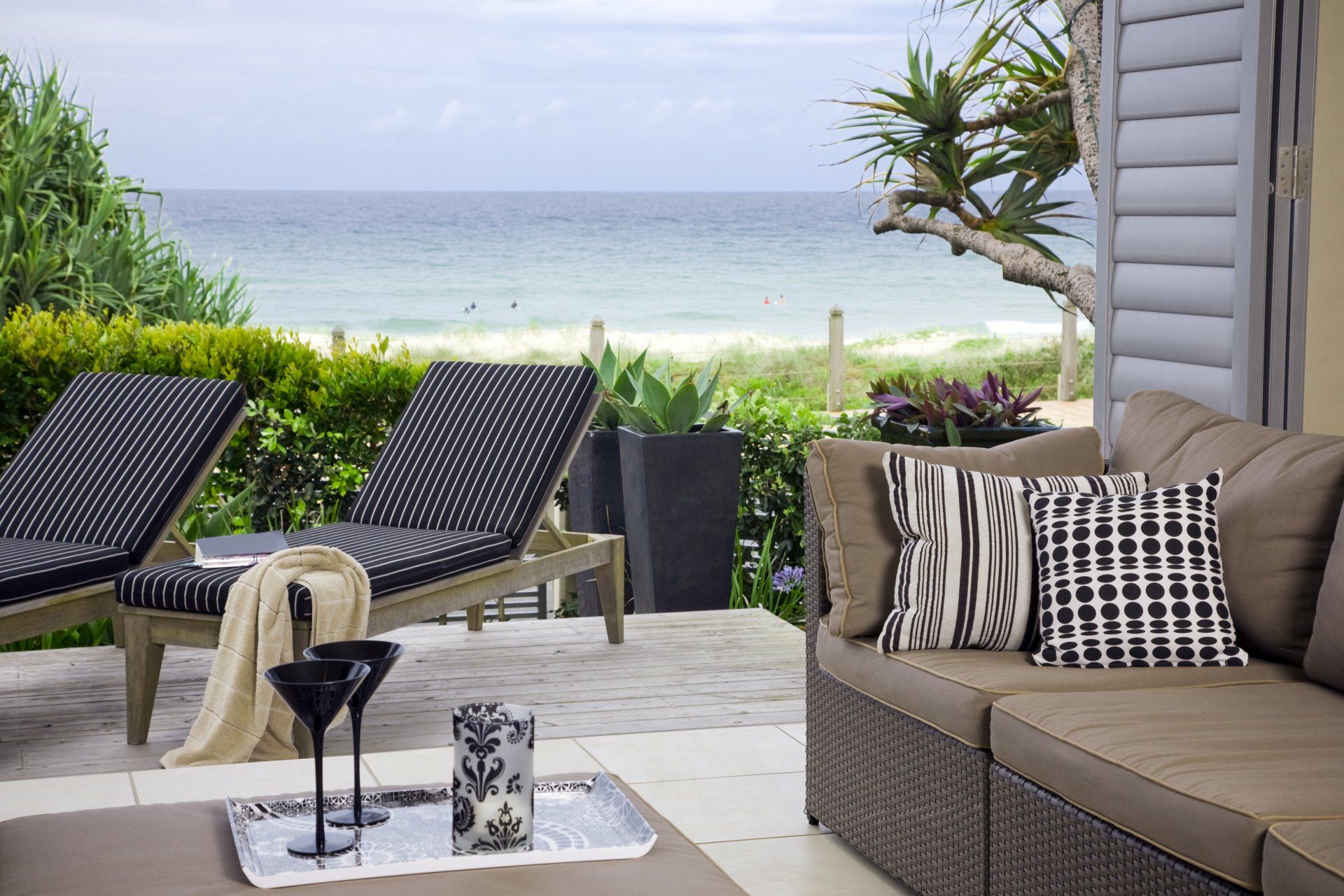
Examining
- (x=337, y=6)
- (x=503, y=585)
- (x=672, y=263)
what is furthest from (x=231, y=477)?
(x=672, y=263)

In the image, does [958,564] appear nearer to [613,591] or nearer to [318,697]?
A: [318,697]

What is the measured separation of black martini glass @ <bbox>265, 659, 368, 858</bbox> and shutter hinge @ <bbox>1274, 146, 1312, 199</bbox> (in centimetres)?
281

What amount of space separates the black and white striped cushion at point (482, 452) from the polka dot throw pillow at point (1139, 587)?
199 cm

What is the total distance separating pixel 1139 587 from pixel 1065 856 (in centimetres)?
62

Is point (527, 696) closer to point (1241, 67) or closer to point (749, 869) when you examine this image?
point (749, 869)

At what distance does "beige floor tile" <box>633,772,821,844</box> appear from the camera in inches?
114

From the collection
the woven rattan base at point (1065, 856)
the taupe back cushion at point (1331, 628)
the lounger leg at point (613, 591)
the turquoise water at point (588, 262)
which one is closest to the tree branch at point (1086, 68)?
the lounger leg at point (613, 591)

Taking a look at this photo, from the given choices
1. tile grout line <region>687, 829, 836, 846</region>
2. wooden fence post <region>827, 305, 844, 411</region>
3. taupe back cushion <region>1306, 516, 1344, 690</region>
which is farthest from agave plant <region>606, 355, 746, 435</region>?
wooden fence post <region>827, 305, 844, 411</region>

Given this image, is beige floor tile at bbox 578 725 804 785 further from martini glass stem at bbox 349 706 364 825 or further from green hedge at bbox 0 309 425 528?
→ green hedge at bbox 0 309 425 528

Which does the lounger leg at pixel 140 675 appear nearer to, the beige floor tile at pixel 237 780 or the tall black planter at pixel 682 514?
the beige floor tile at pixel 237 780

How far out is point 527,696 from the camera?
3.93m

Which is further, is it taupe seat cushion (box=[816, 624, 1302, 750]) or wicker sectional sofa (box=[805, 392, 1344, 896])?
taupe seat cushion (box=[816, 624, 1302, 750])

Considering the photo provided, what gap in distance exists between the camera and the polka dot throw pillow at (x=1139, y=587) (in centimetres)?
246

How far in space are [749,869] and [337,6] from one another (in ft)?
84.0
